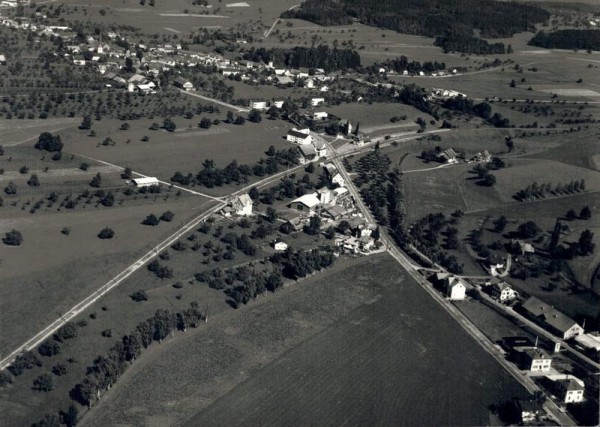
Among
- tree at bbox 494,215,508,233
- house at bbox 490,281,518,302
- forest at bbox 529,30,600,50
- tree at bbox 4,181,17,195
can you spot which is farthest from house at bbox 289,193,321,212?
forest at bbox 529,30,600,50

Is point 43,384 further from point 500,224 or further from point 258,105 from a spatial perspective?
point 258,105

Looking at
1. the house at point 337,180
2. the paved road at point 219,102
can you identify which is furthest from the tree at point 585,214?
the paved road at point 219,102

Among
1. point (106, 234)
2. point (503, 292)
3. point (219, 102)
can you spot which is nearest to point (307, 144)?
point (219, 102)

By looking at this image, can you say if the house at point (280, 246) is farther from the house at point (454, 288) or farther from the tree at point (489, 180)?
the tree at point (489, 180)

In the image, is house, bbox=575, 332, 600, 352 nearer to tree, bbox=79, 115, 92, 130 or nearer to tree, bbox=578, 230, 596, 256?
tree, bbox=578, 230, 596, 256

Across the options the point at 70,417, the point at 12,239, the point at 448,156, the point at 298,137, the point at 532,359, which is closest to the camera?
the point at 70,417

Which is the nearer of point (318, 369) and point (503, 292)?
point (318, 369)
